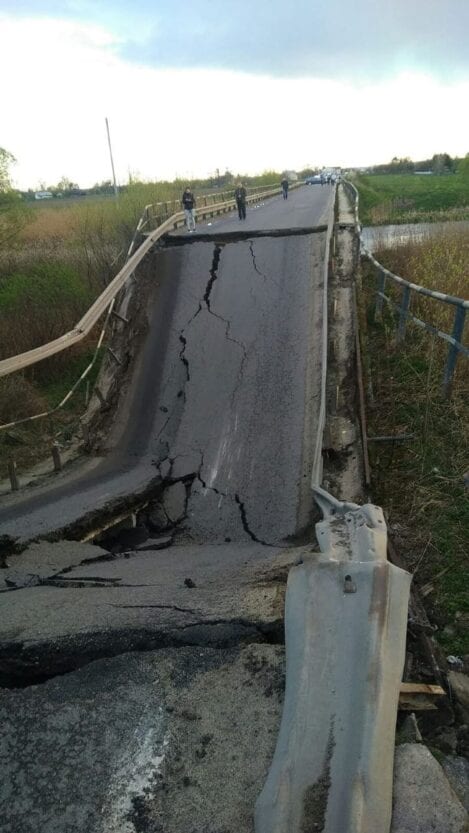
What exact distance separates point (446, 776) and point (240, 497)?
12.6 ft

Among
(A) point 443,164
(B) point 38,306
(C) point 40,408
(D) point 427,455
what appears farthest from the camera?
(A) point 443,164

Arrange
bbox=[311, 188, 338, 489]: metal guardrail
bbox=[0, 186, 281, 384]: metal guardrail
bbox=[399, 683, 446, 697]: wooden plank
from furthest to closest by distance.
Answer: bbox=[0, 186, 281, 384]: metal guardrail < bbox=[311, 188, 338, 489]: metal guardrail < bbox=[399, 683, 446, 697]: wooden plank

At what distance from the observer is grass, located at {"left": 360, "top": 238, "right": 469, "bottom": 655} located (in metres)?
3.76

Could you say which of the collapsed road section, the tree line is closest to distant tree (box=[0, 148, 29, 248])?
the collapsed road section

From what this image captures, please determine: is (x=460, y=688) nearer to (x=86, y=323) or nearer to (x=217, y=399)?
(x=217, y=399)

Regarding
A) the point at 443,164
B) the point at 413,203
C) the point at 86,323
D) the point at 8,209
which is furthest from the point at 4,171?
the point at 443,164

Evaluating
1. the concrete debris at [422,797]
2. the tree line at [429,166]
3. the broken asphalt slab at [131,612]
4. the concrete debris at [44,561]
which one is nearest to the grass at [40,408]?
the concrete debris at [44,561]

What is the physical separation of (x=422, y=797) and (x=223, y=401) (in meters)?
5.36

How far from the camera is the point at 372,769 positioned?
2195 mm

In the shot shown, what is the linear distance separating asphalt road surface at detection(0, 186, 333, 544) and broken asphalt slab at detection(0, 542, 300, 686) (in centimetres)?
122

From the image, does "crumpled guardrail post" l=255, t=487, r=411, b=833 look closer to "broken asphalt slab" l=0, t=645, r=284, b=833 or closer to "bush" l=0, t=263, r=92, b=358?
"broken asphalt slab" l=0, t=645, r=284, b=833

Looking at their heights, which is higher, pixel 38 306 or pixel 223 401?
pixel 223 401

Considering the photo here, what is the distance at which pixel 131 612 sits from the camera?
3389 mm

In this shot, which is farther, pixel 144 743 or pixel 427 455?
pixel 427 455
